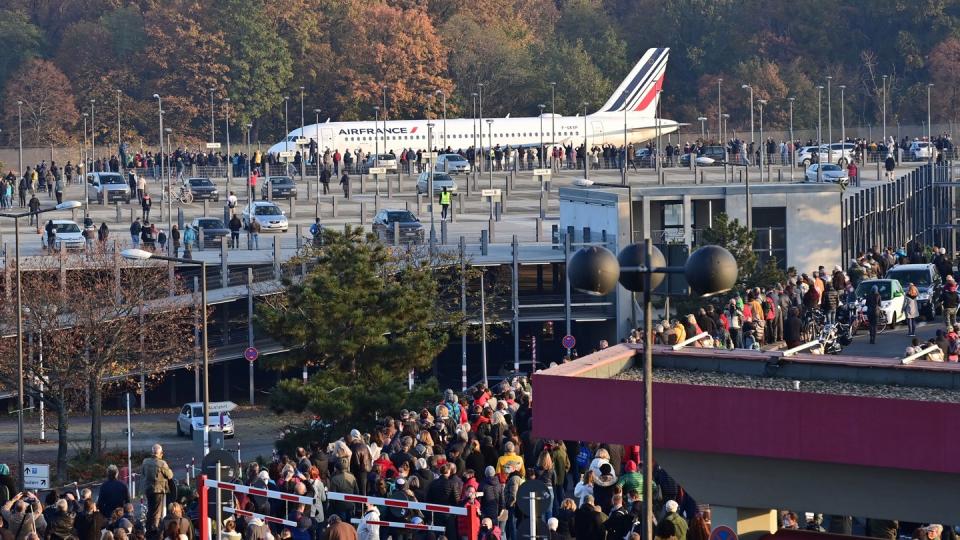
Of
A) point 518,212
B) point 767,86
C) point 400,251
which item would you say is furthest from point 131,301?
point 767,86

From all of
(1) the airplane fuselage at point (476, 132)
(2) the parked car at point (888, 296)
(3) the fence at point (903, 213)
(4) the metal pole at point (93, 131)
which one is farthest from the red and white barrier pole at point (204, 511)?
(4) the metal pole at point (93, 131)

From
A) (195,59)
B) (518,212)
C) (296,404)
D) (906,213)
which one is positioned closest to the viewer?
(296,404)

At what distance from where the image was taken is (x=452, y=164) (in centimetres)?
10138

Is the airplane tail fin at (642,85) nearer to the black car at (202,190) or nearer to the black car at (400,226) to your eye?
the black car at (202,190)

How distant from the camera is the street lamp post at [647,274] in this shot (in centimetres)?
1581

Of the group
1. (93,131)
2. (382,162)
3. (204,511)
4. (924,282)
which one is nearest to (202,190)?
(382,162)

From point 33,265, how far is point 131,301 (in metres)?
4.42

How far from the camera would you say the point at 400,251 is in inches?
2292

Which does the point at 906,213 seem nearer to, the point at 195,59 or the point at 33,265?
the point at 33,265

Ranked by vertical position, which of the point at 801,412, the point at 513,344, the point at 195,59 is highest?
the point at 195,59

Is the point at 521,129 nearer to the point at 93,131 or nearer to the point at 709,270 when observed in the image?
the point at 93,131

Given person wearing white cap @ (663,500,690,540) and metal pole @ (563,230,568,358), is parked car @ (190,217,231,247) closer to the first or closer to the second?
metal pole @ (563,230,568,358)

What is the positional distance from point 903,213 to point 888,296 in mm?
24101

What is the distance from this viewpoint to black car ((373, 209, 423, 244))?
6338 cm
